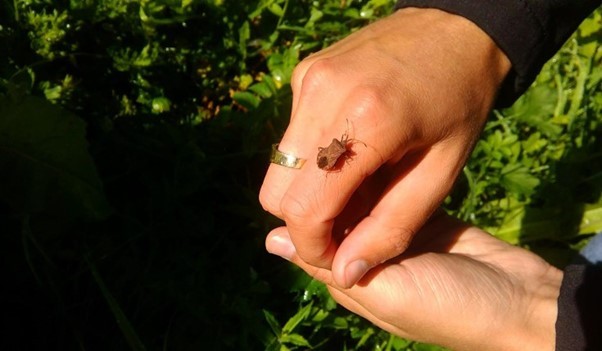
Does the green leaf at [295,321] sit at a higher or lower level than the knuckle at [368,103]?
lower

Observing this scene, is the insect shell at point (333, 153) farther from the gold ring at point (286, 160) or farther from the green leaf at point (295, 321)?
the green leaf at point (295, 321)

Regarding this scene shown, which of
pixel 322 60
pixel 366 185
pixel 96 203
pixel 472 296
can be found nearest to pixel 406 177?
pixel 366 185

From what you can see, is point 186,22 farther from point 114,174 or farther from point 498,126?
point 498,126

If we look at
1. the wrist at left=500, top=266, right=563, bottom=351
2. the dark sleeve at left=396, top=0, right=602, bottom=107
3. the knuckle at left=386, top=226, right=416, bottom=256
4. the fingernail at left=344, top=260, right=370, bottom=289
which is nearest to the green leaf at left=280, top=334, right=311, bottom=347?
the fingernail at left=344, top=260, right=370, bottom=289

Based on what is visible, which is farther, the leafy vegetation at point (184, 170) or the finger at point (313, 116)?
the leafy vegetation at point (184, 170)

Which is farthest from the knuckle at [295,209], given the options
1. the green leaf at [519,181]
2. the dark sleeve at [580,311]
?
the green leaf at [519,181]

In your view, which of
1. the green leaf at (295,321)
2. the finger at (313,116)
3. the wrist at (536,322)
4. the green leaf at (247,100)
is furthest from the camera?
the green leaf at (247,100)

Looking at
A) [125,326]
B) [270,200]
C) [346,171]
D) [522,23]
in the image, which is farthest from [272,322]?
[522,23]
